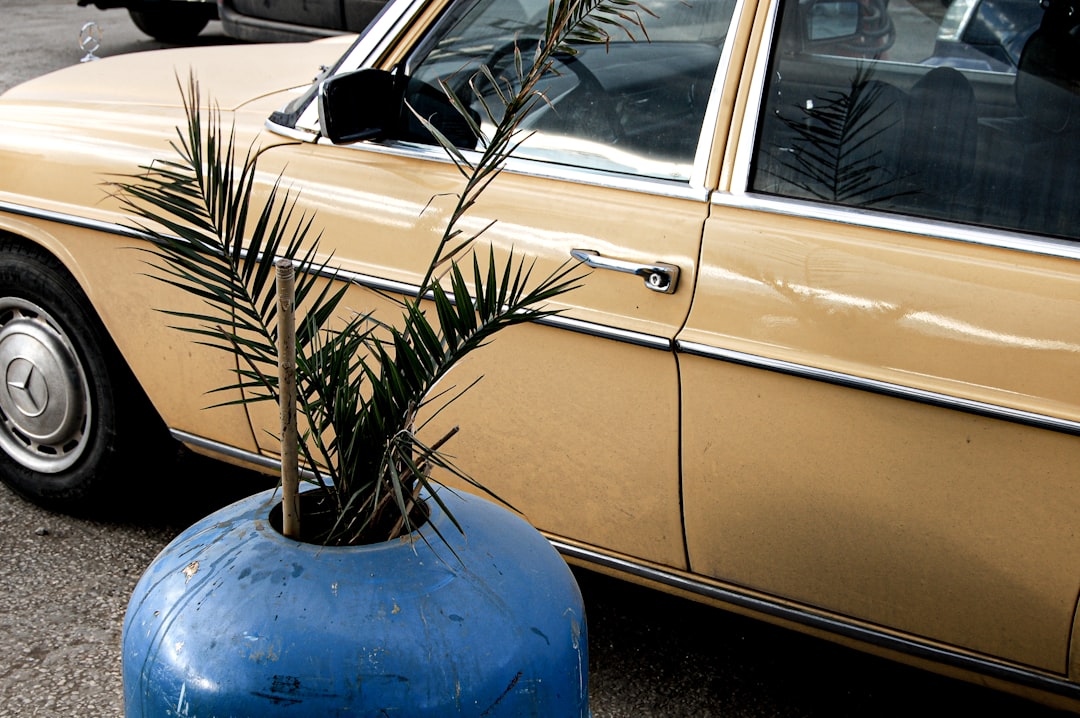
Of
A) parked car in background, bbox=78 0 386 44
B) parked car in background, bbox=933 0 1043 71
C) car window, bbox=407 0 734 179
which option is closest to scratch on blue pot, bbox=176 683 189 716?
car window, bbox=407 0 734 179

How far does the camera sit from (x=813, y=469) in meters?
2.21

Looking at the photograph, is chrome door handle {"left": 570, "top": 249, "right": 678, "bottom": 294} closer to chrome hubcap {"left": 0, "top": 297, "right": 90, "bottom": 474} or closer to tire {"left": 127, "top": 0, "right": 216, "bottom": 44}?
chrome hubcap {"left": 0, "top": 297, "right": 90, "bottom": 474}

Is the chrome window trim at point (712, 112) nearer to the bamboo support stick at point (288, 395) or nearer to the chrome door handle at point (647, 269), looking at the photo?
the chrome door handle at point (647, 269)

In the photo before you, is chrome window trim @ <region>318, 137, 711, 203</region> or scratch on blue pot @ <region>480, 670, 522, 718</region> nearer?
scratch on blue pot @ <region>480, 670, 522, 718</region>

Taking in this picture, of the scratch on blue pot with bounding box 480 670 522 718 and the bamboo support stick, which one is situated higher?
the bamboo support stick

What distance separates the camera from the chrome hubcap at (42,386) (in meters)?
3.14

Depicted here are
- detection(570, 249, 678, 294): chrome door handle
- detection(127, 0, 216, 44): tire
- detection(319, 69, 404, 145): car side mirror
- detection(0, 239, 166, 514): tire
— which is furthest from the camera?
detection(127, 0, 216, 44): tire

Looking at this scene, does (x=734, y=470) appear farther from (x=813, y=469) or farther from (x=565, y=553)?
(x=565, y=553)

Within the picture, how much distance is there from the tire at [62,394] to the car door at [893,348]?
64.1 inches

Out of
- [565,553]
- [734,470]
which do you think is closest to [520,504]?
[565,553]

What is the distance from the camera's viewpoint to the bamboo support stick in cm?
157

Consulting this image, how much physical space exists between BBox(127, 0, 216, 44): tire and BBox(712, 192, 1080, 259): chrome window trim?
30.2 feet

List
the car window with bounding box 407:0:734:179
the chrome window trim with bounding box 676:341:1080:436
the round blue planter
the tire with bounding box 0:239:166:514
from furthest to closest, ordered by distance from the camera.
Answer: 1. the tire with bounding box 0:239:166:514
2. the car window with bounding box 407:0:734:179
3. the chrome window trim with bounding box 676:341:1080:436
4. the round blue planter

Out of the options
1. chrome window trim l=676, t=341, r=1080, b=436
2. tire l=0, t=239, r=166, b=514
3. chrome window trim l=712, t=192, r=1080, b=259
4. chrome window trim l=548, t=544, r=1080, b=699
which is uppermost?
chrome window trim l=712, t=192, r=1080, b=259
